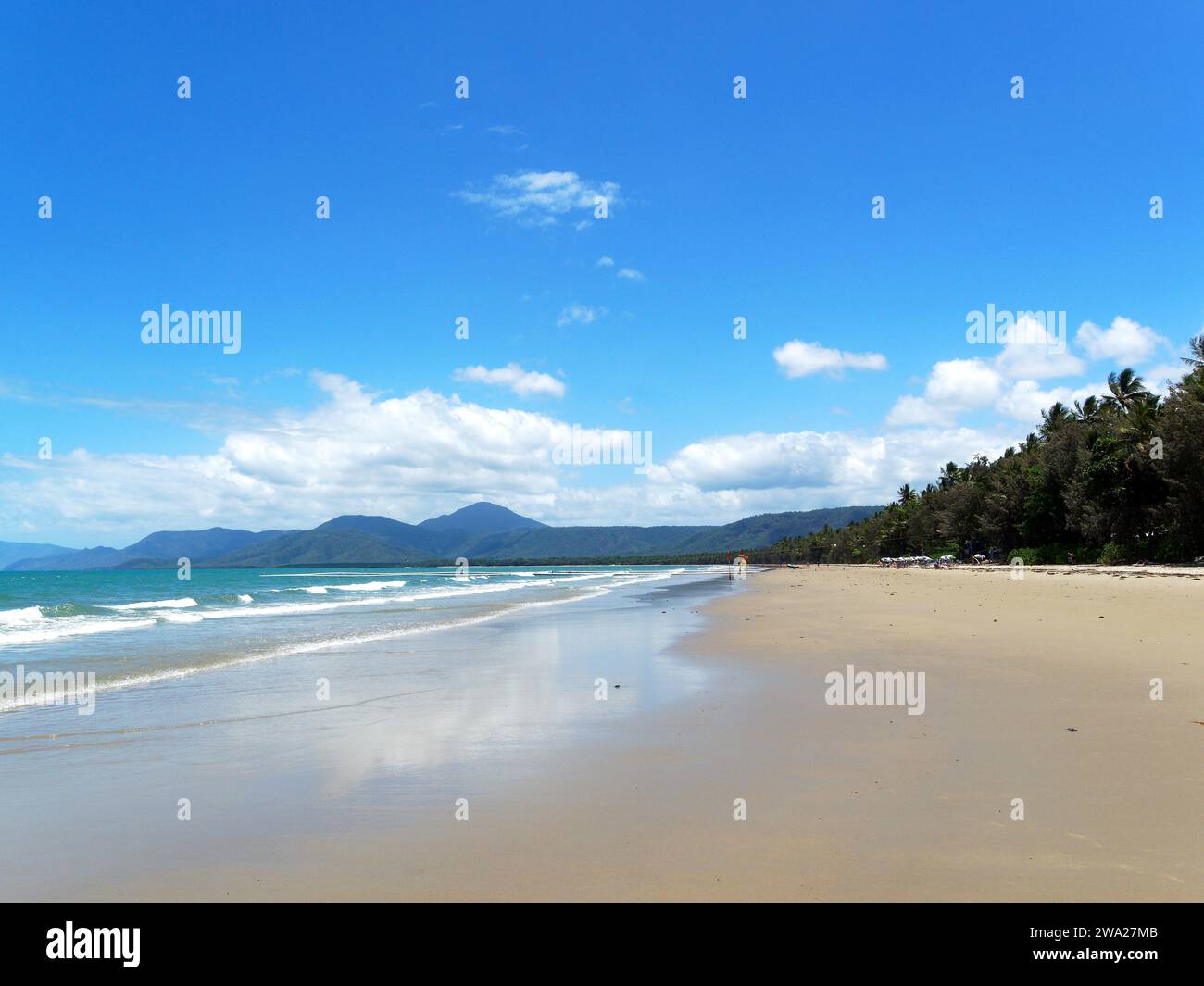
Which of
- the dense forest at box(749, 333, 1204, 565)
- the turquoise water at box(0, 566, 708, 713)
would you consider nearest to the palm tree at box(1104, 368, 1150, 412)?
the dense forest at box(749, 333, 1204, 565)

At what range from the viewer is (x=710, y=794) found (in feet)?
20.8

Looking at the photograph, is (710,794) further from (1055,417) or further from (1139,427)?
(1055,417)

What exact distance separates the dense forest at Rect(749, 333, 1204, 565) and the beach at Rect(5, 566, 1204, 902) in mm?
39174

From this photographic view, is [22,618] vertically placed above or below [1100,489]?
below

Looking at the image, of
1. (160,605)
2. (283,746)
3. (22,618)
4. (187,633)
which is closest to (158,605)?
(160,605)

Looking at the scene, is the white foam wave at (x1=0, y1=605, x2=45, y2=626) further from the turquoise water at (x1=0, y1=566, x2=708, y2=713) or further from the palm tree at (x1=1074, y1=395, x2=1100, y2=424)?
the palm tree at (x1=1074, y1=395, x2=1100, y2=424)

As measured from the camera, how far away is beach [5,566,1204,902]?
15.0ft

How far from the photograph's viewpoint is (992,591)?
33.2 meters

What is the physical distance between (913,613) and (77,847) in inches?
906

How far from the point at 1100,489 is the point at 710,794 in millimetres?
60140

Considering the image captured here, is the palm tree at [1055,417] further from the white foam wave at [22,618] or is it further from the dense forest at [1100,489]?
the white foam wave at [22,618]

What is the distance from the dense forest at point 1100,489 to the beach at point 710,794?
129ft
